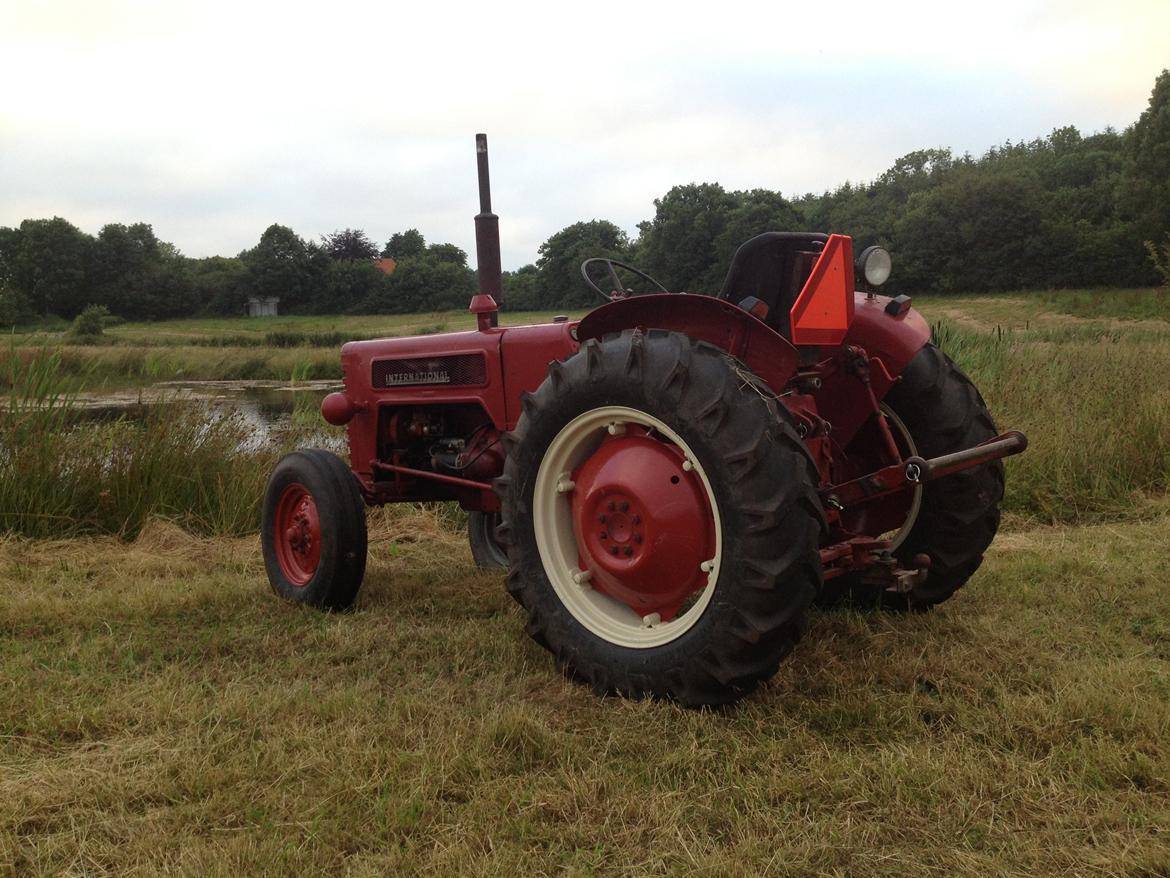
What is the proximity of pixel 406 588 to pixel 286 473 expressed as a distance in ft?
2.34

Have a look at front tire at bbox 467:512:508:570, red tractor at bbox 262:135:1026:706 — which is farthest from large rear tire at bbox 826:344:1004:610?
front tire at bbox 467:512:508:570

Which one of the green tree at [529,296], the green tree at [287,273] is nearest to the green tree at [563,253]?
the green tree at [529,296]

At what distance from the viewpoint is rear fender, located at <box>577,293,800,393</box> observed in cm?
257

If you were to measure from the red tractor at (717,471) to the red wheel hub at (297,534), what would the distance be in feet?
0.20

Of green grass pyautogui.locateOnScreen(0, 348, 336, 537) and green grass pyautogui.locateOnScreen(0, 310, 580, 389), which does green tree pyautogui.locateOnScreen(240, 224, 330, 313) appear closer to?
green grass pyautogui.locateOnScreen(0, 310, 580, 389)

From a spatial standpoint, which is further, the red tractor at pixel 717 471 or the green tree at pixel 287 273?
the green tree at pixel 287 273

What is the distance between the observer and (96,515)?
5.46m

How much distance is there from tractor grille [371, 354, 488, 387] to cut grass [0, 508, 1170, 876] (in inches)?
38.5

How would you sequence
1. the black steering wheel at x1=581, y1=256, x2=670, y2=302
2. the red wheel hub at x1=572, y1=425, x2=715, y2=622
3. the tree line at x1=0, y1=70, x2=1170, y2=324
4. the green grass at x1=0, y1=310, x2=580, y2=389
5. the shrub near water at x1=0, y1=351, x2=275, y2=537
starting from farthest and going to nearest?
the tree line at x1=0, y1=70, x2=1170, y2=324, the green grass at x1=0, y1=310, x2=580, y2=389, the shrub near water at x1=0, y1=351, x2=275, y2=537, the black steering wheel at x1=581, y1=256, x2=670, y2=302, the red wheel hub at x1=572, y1=425, x2=715, y2=622

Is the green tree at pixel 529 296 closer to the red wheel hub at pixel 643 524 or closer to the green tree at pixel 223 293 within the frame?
the red wheel hub at pixel 643 524

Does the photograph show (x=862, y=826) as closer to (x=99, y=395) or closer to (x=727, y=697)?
(x=727, y=697)

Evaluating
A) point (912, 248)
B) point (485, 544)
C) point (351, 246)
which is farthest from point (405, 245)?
point (485, 544)

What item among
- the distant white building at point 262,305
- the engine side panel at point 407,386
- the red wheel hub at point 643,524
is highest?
the distant white building at point 262,305

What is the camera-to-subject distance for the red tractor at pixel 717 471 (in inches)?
89.3
